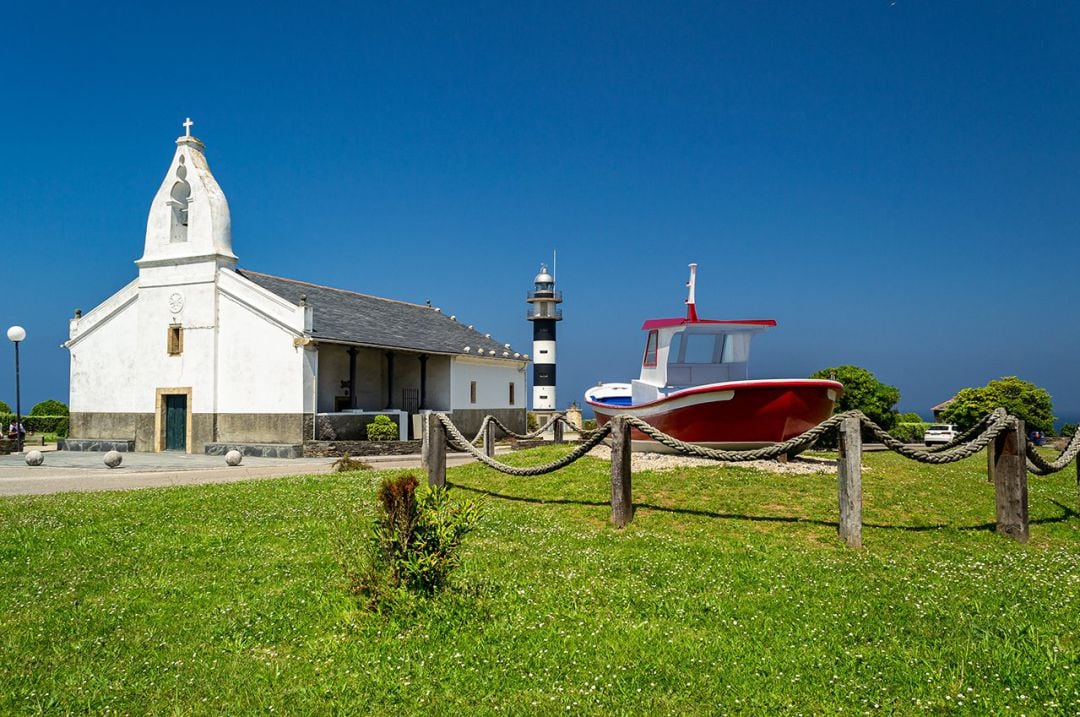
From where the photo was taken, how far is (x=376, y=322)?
115ft

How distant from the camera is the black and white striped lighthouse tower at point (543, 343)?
48.6m

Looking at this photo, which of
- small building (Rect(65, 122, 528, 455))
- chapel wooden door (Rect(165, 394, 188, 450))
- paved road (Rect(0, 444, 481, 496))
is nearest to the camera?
paved road (Rect(0, 444, 481, 496))

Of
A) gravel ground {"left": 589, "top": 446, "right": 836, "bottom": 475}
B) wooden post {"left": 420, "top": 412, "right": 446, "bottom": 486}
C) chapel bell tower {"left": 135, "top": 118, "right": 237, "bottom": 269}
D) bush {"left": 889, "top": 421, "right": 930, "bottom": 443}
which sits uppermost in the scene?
chapel bell tower {"left": 135, "top": 118, "right": 237, "bottom": 269}

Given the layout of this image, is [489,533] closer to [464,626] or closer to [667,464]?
[464,626]

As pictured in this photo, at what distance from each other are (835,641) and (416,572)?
341 centimetres

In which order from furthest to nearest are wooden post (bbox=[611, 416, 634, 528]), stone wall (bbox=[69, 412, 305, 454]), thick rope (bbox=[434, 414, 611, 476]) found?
stone wall (bbox=[69, 412, 305, 454]) → thick rope (bbox=[434, 414, 611, 476]) → wooden post (bbox=[611, 416, 634, 528])

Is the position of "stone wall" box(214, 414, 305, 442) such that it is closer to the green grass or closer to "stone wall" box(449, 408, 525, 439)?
"stone wall" box(449, 408, 525, 439)

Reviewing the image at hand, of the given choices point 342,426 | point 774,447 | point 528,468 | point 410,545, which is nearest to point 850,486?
point 774,447

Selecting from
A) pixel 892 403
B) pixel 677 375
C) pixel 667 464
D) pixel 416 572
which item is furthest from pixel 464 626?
pixel 892 403

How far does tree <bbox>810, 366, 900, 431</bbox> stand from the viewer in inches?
1414

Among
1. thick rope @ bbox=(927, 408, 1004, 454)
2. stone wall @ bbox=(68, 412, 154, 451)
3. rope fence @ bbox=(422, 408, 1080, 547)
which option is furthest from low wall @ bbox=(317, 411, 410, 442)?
thick rope @ bbox=(927, 408, 1004, 454)

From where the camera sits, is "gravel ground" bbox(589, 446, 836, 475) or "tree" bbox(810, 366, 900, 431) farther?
"tree" bbox(810, 366, 900, 431)

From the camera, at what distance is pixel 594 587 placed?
7.11 metres

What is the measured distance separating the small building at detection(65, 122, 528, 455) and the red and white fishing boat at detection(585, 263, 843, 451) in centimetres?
1480
